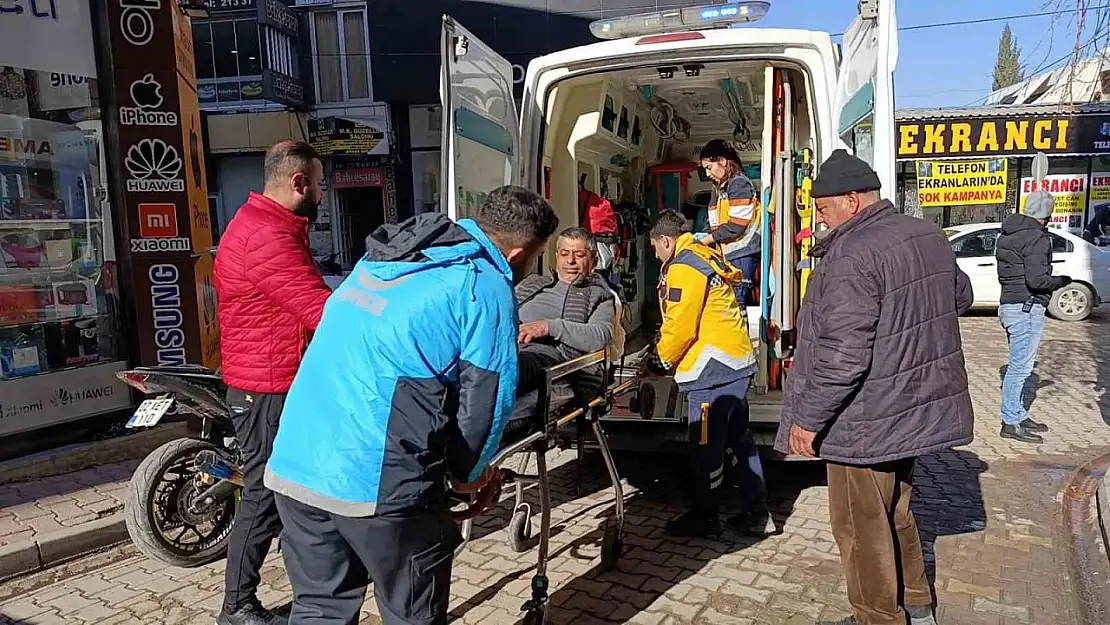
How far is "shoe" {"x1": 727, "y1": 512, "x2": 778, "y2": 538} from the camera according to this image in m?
4.20

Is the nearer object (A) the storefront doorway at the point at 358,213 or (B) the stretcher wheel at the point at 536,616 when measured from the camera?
(B) the stretcher wheel at the point at 536,616

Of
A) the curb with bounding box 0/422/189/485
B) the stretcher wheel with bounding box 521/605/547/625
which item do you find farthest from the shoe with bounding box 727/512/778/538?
the curb with bounding box 0/422/189/485

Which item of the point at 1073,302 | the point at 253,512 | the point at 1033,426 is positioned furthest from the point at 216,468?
the point at 1073,302

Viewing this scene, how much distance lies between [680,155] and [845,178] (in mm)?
6197

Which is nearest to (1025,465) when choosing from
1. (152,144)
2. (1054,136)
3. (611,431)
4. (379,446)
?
(611,431)

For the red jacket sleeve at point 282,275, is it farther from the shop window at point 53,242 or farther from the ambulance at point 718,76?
the shop window at point 53,242

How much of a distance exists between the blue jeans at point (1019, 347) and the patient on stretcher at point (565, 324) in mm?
3658

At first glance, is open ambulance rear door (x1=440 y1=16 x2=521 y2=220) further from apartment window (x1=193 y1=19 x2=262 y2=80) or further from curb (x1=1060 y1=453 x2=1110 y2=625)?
apartment window (x1=193 y1=19 x2=262 y2=80)

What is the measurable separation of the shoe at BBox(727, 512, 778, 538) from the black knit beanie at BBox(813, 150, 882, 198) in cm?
208

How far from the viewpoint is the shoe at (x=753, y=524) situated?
13.8 ft

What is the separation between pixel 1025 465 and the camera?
5.42m

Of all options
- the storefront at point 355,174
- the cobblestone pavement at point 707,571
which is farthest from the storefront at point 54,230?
the storefront at point 355,174

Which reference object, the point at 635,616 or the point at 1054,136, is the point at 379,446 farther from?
the point at 1054,136

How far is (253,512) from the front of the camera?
3.09 meters
